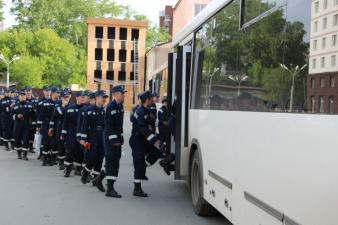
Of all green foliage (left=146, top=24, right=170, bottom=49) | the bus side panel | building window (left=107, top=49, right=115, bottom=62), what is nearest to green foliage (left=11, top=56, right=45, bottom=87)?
building window (left=107, top=49, right=115, bottom=62)

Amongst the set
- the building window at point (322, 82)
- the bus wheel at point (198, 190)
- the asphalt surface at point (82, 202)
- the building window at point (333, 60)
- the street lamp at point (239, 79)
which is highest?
the building window at point (333, 60)

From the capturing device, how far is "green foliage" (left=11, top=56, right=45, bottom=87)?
74.2 meters

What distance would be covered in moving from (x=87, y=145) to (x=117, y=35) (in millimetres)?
70416

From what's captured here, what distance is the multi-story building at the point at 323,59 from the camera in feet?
12.3

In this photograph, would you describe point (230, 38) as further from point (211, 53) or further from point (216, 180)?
point (216, 180)

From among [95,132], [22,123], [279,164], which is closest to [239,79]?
[279,164]

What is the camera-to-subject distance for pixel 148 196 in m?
10.3

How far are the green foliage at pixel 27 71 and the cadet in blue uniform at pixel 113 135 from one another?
2624 inches

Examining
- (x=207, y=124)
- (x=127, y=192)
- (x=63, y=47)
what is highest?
(x=63, y=47)

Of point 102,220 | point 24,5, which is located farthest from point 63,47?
point 102,220

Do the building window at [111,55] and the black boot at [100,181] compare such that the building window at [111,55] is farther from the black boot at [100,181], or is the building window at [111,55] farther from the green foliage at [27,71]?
the black boot at [100,181]

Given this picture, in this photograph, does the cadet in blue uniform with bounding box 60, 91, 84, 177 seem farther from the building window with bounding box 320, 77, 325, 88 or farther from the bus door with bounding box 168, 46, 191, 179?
the building window with bounding box 320, 77, 325, 88

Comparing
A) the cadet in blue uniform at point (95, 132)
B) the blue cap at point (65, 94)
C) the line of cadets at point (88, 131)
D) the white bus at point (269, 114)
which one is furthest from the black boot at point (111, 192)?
the blue cap at point (65, 94)

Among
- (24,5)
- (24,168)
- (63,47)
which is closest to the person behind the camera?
(24,168)
